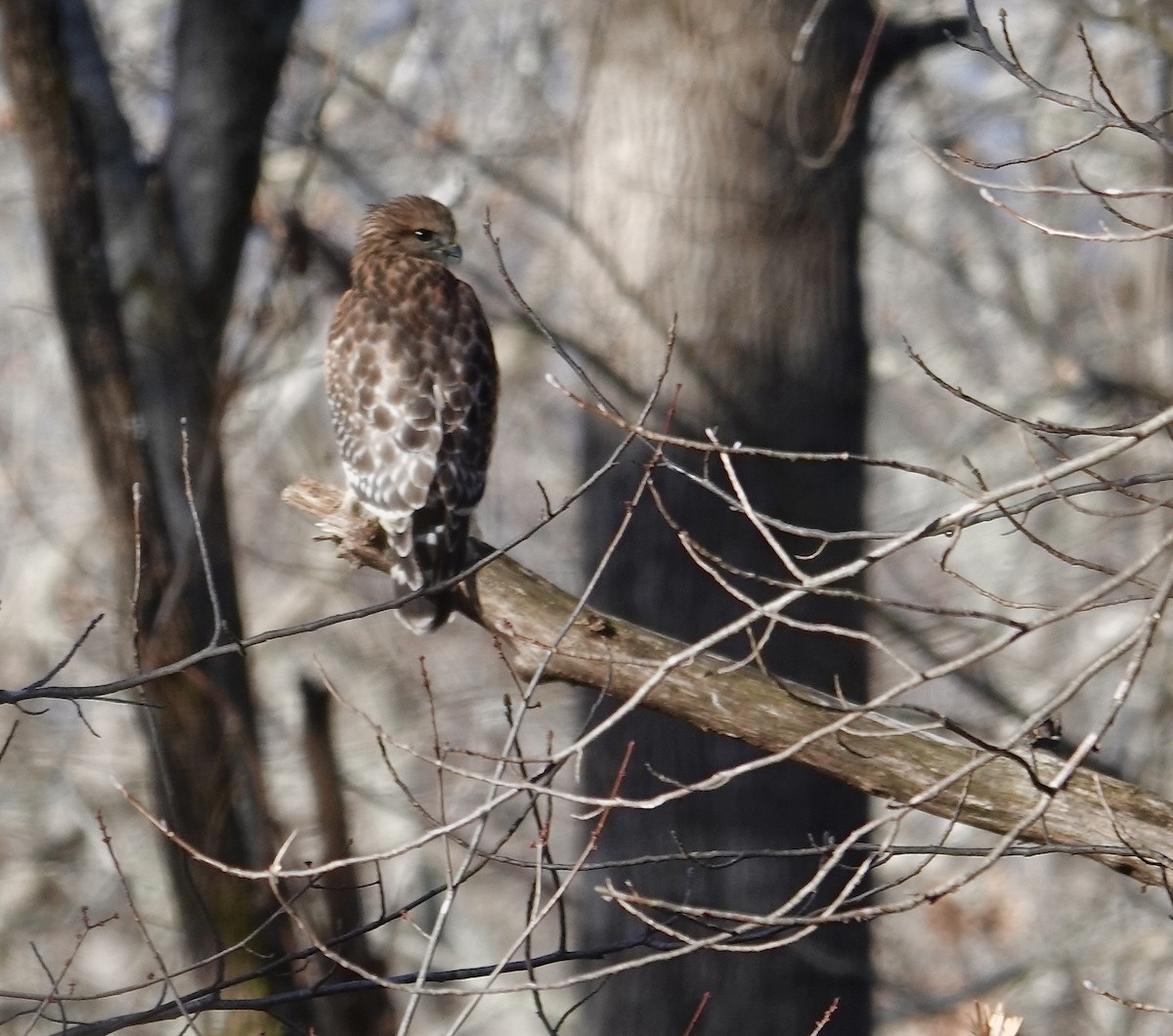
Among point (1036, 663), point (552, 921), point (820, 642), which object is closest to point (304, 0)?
point (820, 642)

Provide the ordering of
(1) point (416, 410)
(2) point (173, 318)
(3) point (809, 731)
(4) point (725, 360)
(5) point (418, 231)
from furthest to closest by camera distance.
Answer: (2) point (173, 318)
(4) point (725, 360)
(5) point (418, 231)
(1) point (416, 410)
(3) point (809, 731)

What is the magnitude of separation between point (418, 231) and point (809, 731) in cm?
263

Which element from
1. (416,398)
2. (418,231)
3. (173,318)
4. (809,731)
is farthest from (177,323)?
(809,731)

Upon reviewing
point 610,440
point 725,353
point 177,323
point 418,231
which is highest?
point 418,231

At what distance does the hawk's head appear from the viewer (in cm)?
522

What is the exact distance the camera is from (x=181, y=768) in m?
5.86

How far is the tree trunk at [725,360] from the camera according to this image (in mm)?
5574

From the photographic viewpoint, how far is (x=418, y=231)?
527 centimetres

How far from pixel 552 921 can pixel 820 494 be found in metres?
6.23

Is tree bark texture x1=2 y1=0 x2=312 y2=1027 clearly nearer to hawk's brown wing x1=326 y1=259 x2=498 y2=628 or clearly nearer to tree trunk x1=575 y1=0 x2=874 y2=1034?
hawk's brown wing x1=326 y1=259 x2=498 y2=628

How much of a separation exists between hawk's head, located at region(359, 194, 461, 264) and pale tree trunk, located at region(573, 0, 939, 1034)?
30.2 inches

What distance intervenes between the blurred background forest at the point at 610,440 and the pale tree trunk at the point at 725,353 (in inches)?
0.7

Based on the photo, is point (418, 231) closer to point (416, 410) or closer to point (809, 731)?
point (416, 410)

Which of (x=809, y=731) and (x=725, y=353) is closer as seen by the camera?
(x=809, y=731)
